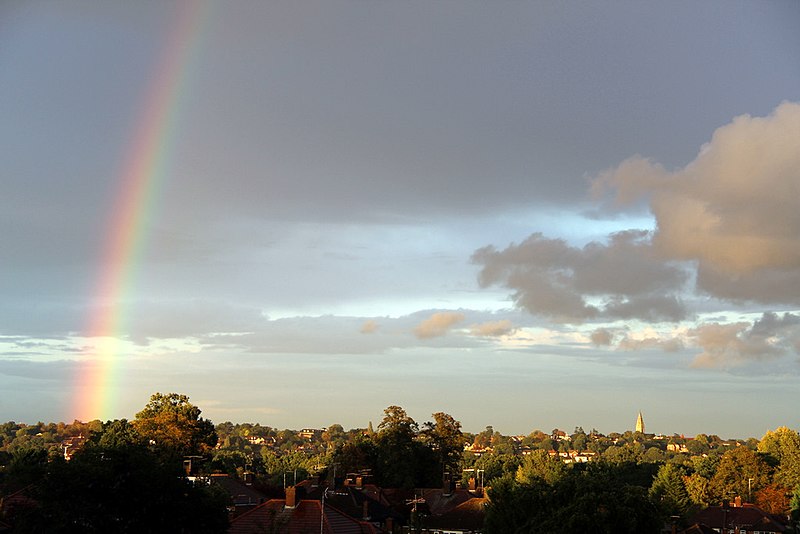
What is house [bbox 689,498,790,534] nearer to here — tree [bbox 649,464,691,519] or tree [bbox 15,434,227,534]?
tree [bbox 649,464,691,519]

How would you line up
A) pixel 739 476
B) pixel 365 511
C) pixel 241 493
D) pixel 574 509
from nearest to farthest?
pixel 574 509 < pixel 365 511 < pixel 241 493 < pixel 739 476

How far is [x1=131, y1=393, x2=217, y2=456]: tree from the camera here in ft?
369

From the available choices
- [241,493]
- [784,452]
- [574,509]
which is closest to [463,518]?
[241,493]

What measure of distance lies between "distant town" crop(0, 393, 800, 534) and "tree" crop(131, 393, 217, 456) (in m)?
0.18

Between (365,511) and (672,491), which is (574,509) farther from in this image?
(672,491)

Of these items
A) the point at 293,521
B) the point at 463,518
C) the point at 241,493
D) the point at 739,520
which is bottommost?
the point at 739,520

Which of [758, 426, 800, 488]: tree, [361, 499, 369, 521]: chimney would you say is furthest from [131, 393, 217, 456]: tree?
[758, 426, 800, 488]: tree

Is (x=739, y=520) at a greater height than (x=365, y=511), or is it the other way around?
(x=365, y=511)

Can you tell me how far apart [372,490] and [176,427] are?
88.0 ft

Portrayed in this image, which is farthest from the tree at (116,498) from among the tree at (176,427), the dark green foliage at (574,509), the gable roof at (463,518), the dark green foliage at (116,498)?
the tree at (176,427)

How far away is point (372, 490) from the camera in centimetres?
10062

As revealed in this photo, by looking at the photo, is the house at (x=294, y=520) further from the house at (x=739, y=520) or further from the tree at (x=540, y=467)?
the house at (x=739, y=520)

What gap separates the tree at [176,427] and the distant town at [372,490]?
0.59 feet

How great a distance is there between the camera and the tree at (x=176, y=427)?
11244 centimetres
